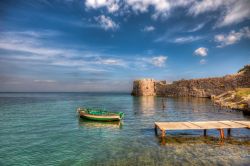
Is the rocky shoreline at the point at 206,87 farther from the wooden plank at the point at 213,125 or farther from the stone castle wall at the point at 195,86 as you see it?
the wooden plank at the point at 213,125

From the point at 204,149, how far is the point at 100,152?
947cm

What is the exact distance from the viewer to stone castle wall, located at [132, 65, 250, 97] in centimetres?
7962

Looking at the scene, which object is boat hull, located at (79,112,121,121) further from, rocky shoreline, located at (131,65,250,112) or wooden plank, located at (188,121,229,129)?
rocky shoreline, located at (131,65,250,112)

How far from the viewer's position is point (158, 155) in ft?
52.0

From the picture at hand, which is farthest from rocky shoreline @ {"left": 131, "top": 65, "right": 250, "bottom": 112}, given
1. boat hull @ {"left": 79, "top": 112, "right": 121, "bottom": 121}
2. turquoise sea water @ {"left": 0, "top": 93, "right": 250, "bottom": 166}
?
turquoise sea water @ {"left": 0, "top": 93, "right": 250, "bottom": 166}

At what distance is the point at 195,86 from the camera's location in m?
96.5

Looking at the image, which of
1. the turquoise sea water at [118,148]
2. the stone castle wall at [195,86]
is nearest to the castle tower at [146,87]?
the stone castle wall at [195,86]

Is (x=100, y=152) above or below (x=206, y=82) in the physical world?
below

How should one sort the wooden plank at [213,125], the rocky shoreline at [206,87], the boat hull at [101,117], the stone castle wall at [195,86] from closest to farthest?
the wooden plank at [213,125]
the boat hull at [101,117]
the rocky shoreline at [206,87]
the stone castle wall at [195,86]

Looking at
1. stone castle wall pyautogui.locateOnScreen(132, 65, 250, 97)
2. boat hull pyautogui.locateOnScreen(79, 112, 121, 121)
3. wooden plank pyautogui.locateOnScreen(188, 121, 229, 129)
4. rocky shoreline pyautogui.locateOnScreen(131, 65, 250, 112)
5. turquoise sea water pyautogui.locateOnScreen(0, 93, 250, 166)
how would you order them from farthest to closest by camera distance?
stone castle wall pyautogui.locateOnScreen(132, 65, 250, 97), rocky shoreline pyautogui.locateOnScreen(131, 65, 250, 112), boat hull pyautogui.locateOnScreen(79, 112, 121, 121), wooden plank pyautogui.locateOnScreen(188, 121, 229, 129), turquoise sea water pyautogui.locateOnScreen(0, 93, 250, 166)

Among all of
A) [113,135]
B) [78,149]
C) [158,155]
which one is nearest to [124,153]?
[158,155]

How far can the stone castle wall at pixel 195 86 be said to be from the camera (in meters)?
79.6

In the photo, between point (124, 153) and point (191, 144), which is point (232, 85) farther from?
point (124, 153)

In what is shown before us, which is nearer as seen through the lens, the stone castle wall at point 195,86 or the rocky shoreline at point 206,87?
the rocky shoreline at point 206,87
